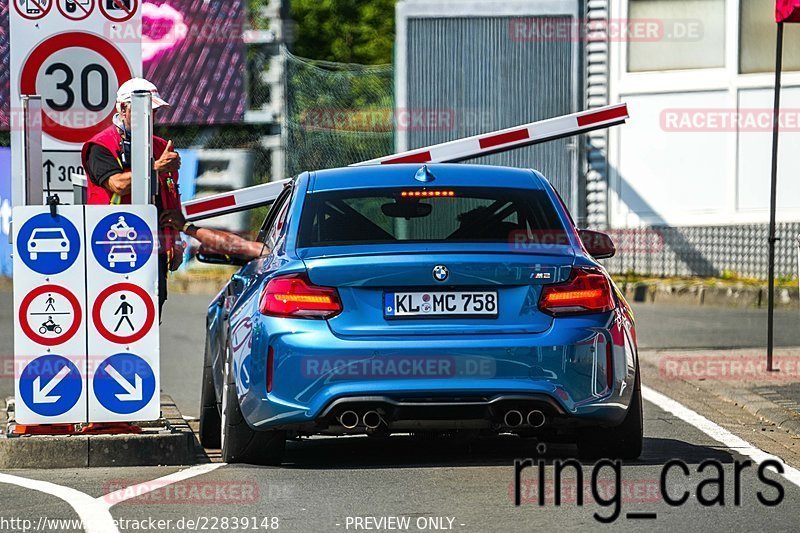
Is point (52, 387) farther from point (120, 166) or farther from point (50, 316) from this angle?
point (120, 166)

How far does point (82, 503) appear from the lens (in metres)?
6.85

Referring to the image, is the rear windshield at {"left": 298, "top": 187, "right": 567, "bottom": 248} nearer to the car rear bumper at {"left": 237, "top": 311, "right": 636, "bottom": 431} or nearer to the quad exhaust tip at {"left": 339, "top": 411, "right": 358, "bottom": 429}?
the car rear bumper at {"left": 237, "top": 311, "right": 636, "bottom": 431}

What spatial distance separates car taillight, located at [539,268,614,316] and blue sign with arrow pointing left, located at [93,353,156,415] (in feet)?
6.78

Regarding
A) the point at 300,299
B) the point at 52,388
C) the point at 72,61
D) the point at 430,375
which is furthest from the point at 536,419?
the point at 72,61

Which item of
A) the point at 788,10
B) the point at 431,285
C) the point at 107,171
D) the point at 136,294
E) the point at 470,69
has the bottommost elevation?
the point at 136,294

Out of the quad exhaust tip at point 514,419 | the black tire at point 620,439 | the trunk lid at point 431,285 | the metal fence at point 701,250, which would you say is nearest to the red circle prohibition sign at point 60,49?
the trunk lid at point 431,285

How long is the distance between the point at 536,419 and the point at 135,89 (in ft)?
8.70

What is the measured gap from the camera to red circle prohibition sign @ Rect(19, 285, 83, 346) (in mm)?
7984

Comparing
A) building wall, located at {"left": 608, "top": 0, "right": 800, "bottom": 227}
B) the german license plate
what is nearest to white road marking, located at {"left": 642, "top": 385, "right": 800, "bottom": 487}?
the german license plate

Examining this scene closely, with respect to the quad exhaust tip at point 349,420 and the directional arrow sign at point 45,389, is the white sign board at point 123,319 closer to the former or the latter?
the directional arrow sign at point 45,389

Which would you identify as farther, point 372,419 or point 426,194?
point 426,194

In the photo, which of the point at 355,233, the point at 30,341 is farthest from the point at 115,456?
Answer: the point at 355,233

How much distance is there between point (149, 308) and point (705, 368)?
593 cm

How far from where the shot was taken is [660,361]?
43.9 ft
